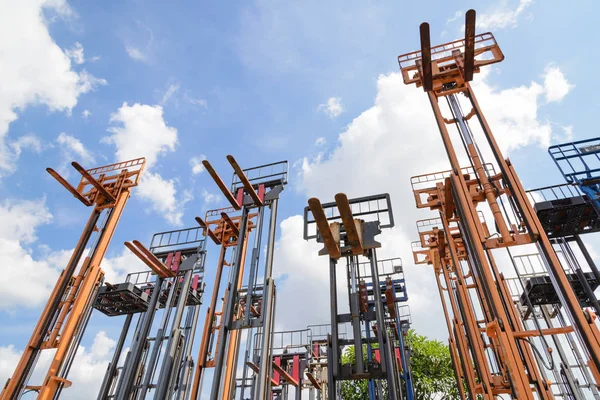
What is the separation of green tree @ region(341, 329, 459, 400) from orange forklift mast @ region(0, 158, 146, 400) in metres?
15.4

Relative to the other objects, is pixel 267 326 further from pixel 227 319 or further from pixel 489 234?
pixel 489 234

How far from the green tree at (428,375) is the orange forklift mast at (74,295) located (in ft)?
50.7

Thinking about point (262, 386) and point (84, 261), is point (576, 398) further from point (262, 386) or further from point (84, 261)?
point (84, 261)

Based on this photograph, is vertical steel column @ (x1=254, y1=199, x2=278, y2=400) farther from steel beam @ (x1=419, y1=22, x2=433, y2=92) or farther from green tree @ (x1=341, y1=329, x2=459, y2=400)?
green tree @ (x1=341, y1=329, x2=459, y2=400)

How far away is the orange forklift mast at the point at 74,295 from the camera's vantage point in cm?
1233

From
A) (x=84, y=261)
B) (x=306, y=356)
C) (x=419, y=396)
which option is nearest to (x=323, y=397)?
(x=306, y=356)

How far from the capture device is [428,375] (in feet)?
81.3

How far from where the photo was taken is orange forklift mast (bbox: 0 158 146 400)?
40.4 ft

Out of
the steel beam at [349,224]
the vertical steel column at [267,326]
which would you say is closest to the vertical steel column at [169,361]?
the vertical steel column at [267,326]

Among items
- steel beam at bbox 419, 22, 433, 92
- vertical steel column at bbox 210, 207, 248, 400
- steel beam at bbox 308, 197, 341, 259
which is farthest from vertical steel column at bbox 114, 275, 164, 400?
steel beam at bbox 419, 22, 433, 92

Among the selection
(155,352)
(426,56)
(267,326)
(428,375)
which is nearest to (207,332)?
(155,352)

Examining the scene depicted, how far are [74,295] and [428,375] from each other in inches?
855

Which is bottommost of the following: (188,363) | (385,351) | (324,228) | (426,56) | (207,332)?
(385,351)

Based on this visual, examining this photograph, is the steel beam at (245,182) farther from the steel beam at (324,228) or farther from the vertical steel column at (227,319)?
the steel beam at (324,228)
